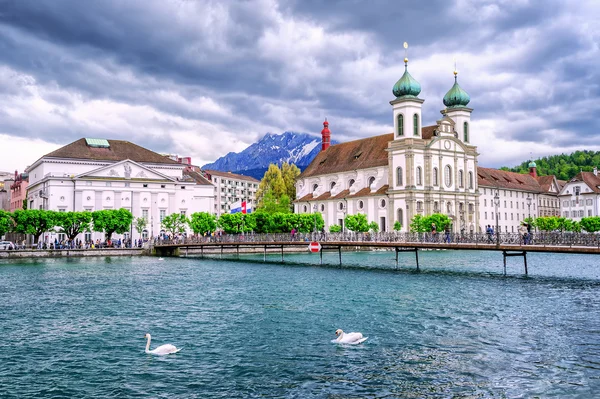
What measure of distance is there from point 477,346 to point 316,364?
20.3 ft

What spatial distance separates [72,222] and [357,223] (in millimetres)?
40885

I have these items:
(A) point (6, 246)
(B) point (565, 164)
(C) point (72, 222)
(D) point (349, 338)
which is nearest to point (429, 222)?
(C) point (72, 222)

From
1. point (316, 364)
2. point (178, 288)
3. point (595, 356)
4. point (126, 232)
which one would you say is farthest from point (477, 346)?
point (126, 232)

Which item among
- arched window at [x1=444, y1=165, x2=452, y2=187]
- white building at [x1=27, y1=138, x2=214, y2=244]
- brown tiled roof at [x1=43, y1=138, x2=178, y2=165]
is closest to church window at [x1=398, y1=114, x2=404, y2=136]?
arched window at [x1=444, y1=165, x2=452, y2=187]

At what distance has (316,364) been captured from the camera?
63.8ft

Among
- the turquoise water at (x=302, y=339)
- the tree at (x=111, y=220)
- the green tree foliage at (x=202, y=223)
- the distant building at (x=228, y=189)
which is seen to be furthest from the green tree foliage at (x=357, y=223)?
the distant building at (x=228, y=189)

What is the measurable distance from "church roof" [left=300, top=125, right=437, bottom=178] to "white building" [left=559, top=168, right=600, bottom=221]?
4527 cm

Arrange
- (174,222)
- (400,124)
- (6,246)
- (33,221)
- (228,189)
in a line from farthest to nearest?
(228,189) → (400,124) → (174,222) → (33,221) → (6,246)

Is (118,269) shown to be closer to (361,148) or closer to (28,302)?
(28,302)

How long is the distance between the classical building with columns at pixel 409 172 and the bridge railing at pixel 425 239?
99.1ft

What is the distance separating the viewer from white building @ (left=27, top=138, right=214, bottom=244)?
88.9 m

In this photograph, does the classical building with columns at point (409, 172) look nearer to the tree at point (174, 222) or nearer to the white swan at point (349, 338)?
the tree at point (174, 222)

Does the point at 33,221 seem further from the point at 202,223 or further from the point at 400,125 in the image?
the point at 400,125

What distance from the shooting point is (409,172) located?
96625 millimetres
